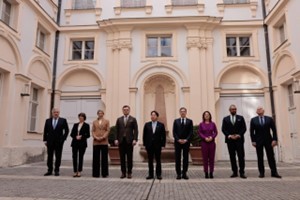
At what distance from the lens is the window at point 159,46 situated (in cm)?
1489

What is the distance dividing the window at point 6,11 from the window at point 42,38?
87.4 inches

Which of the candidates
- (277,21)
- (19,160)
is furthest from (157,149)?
(277,21)

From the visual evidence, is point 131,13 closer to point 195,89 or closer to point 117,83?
point 117,83

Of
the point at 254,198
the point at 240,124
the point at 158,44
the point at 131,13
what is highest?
the point at 131,13

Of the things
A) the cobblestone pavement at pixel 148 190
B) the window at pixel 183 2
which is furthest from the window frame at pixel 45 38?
the cobblestone pavement at pixel 148 190

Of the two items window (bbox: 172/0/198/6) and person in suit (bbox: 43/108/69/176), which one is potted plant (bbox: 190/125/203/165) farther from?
window (bbox: 172/0/198/6)

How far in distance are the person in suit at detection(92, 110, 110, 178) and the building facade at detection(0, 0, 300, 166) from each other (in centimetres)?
544

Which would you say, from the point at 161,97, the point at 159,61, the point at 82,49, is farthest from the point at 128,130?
the point at 82,49

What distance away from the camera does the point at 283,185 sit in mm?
6297

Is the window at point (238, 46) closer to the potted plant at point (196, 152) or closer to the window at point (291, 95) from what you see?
the window at point (291, 95)

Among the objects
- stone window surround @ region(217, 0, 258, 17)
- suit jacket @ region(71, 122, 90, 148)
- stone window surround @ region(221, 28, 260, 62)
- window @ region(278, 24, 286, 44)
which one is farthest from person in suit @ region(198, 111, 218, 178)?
stone window surround @ region(217, 0, 258, 17)

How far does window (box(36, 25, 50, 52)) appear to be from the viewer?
14000 mm

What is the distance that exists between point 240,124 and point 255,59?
744 centimetres

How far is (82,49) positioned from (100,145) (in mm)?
8768
